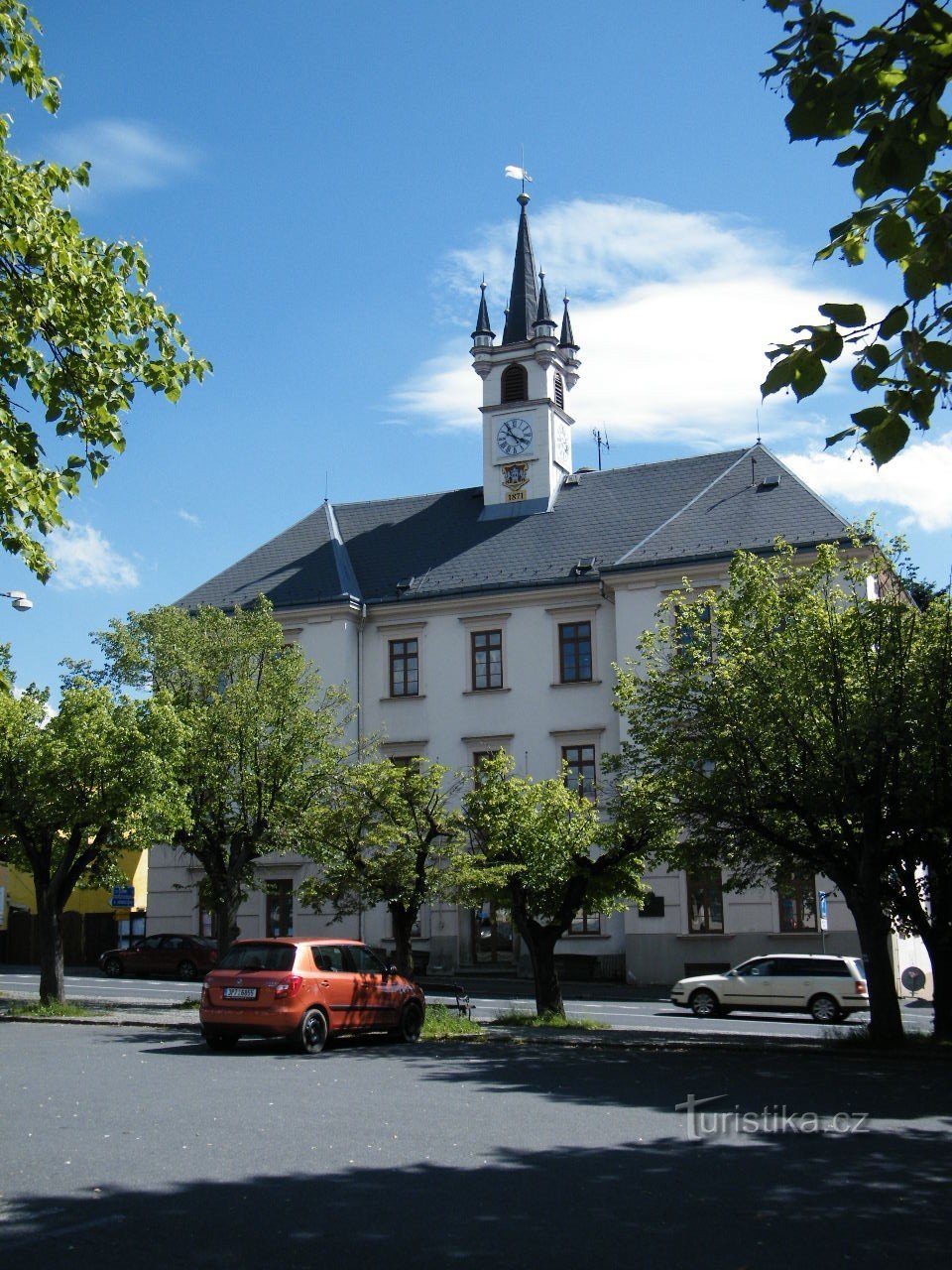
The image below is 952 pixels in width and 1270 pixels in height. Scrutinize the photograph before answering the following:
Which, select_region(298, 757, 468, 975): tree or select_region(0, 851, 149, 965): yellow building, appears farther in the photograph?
select_region(0, 851, 149, 965): yellow building

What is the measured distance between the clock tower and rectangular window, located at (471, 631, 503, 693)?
208 inches

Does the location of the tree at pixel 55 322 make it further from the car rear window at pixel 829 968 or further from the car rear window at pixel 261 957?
the car rear window at pixel 829 968

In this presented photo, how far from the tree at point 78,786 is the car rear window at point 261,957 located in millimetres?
6363

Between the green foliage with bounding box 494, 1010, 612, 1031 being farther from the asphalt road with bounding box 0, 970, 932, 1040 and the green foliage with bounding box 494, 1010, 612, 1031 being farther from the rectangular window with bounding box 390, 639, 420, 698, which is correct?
the rectangular window with bounding box 390, 639, 420, 698

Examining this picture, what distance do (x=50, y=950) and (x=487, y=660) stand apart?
18.4 m

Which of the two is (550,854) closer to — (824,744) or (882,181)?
(824,744)

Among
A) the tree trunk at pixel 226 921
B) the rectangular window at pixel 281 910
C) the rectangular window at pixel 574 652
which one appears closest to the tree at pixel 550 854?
the tree trunk at pixel 226 921

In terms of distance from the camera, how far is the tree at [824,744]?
18969mm

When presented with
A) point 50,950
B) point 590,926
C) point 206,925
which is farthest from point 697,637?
point 206,925

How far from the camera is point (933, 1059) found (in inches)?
696

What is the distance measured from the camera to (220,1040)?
17984 mm

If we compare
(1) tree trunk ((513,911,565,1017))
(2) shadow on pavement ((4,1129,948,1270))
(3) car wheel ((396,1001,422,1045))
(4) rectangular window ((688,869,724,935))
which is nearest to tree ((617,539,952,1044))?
(1) tree trunk ((513,911,565,1017))

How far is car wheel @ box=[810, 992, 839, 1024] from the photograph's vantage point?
27.2m

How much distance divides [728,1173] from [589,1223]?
1909 mm
